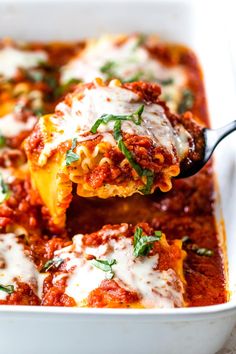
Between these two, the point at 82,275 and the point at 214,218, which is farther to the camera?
the point at 214,218

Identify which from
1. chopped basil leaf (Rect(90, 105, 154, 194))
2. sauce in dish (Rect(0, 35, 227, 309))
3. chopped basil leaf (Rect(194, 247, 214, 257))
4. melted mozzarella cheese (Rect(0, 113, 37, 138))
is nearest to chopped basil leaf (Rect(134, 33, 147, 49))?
sauce in dish (Rect(0, 35, 227, 309))

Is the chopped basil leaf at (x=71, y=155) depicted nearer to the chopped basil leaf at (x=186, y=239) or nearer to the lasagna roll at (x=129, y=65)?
the chopped basil leaf at (x=186, y=239)

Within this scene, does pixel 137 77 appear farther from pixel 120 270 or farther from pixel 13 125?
pixel 120 270

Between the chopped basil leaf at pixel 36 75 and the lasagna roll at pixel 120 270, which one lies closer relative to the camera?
the lasagna roll at pixel 120 270

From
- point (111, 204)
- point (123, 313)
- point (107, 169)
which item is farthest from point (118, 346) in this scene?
point (111, 204)

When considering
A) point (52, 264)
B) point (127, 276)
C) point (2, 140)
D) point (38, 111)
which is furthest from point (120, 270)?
point (38, 111)

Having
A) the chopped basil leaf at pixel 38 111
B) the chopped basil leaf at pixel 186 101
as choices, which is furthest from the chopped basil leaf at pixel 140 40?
the chopped basil leaf at pixel 38 111

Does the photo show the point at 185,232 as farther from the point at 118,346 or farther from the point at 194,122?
the point at 118,346
